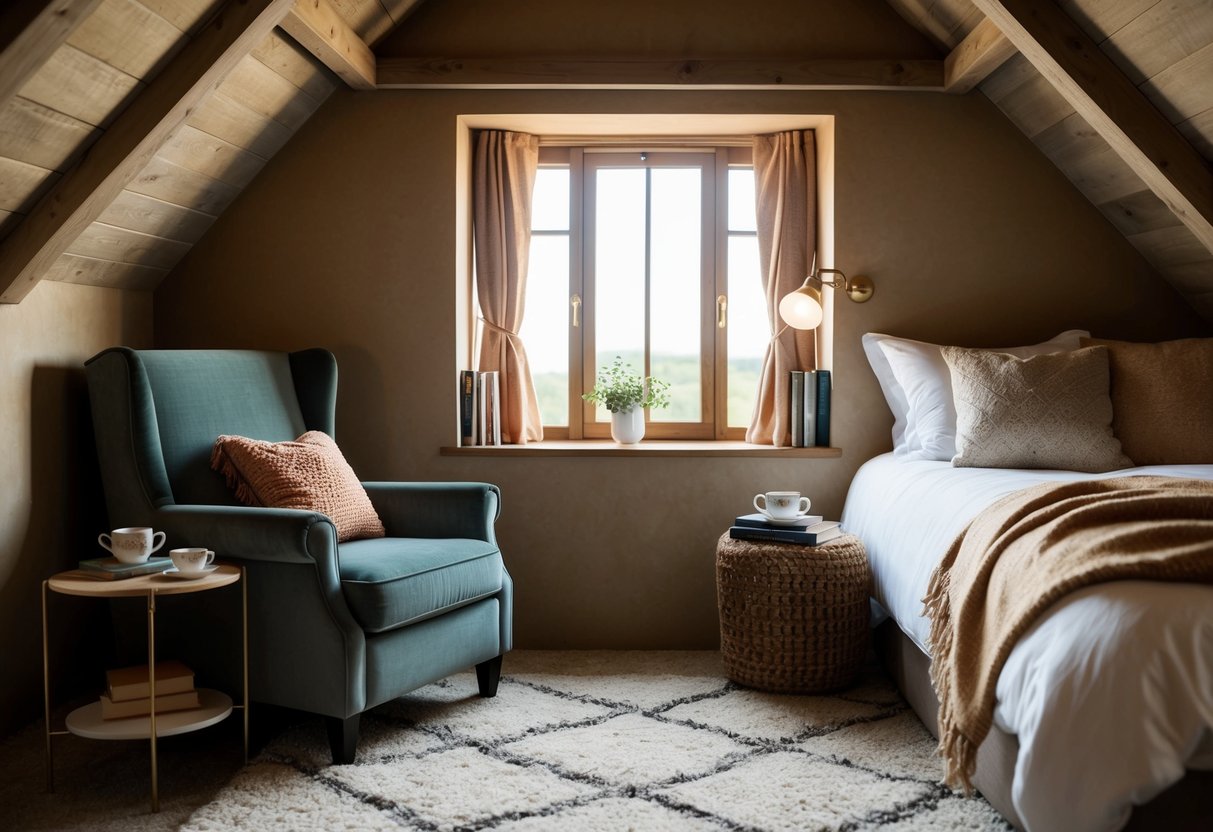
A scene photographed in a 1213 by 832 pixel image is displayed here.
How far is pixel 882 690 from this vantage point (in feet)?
10.7

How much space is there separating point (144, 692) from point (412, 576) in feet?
2.30

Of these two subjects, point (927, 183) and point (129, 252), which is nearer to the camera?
point (129, 252)

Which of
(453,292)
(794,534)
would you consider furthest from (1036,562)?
(453,292)

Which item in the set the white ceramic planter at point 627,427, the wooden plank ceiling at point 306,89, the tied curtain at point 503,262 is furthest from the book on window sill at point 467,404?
the wooden plank ceiling at point 306,89

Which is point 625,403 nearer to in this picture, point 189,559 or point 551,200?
point 551,200

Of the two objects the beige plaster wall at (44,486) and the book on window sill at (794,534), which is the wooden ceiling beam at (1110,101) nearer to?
the book on window sill at (794,534)

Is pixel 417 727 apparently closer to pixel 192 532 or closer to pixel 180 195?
pixel 192 532

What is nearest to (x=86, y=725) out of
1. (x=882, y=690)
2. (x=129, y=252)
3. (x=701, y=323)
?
(x=129, y=252)

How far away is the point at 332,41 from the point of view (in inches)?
129

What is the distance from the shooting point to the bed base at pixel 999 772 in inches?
67.9

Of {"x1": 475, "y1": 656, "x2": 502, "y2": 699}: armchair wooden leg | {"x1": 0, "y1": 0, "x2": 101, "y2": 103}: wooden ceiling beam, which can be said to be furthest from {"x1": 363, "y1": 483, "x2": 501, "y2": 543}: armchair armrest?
{"x1": 0, "y1": 0, "x2": 101, "y2": 103}: wooden ceiling beam

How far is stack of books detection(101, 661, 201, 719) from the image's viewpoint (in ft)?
8.43

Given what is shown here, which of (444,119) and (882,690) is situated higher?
(444,119)

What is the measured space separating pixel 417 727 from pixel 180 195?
6.22 feet
